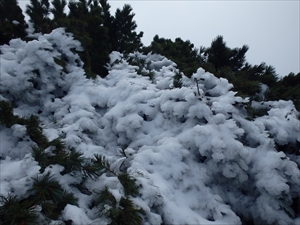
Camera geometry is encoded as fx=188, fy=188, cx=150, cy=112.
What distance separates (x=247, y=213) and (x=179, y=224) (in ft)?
3.68

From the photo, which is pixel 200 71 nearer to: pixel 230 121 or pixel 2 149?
pixel 230 121

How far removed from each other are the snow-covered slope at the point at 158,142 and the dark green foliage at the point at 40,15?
1.31 metres

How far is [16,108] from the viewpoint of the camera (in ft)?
12.6

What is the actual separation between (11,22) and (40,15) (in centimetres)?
95

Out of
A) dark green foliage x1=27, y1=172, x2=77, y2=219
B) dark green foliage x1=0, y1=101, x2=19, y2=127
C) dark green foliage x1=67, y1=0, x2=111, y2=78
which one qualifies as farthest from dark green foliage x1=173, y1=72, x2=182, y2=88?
dark green foliage x1=0, y1=101, x2=19, y2=127

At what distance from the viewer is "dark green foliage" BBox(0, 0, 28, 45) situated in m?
5.00

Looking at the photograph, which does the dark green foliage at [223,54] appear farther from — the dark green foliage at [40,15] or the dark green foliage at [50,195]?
the dark green foliage at [50,195]

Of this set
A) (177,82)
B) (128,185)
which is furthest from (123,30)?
(128,185)

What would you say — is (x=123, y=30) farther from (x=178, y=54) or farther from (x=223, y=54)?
(x=223, y=54)

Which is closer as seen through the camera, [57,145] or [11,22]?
[57,145]

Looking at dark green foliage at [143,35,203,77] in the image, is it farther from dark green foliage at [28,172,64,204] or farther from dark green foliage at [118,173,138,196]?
dark green foliage at [28,172,64,204]

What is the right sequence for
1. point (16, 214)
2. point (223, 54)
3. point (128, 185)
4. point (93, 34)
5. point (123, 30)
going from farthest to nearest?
point (123, 30) < point (223, 54) < point (93, 34) < point (128, 185) < point (16, 214)

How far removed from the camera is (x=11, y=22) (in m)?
5.53

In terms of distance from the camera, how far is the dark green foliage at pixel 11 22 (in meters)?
5.00
